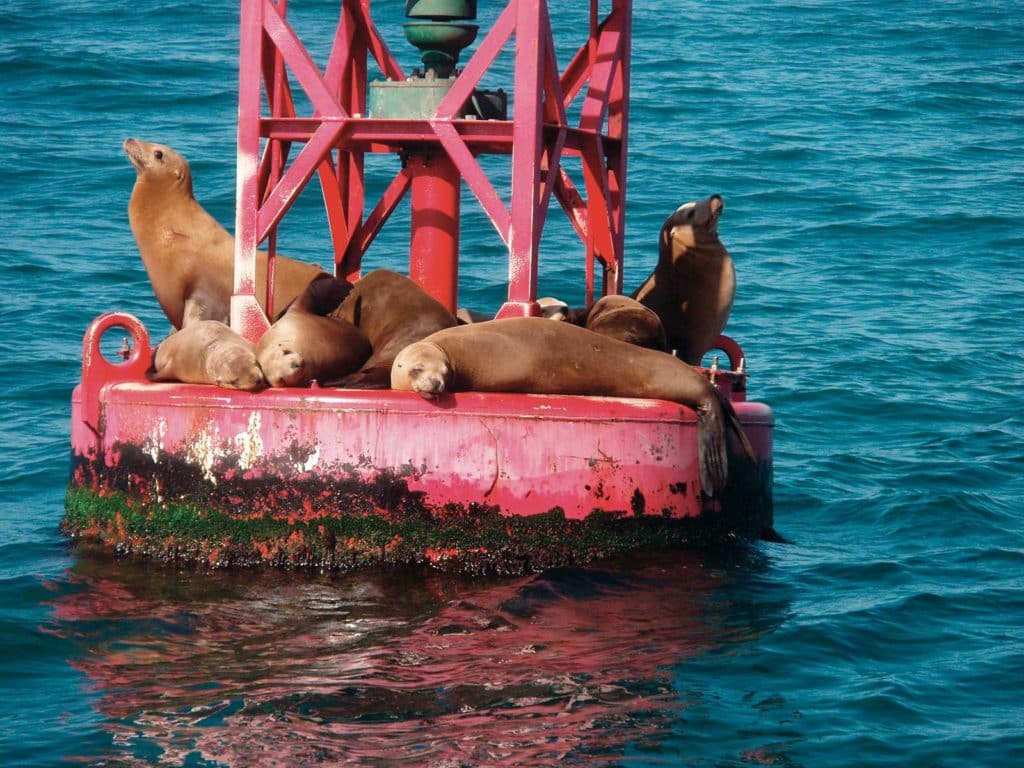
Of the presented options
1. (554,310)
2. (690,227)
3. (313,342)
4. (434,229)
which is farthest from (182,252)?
(690,227)

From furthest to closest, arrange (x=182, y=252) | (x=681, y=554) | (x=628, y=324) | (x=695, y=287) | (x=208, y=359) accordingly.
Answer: (x=695, y=287) < (x=182, y=252) < (x=628, y=324) < (x=208, y=359) < (x=681, y=554)

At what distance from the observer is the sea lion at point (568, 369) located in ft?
23.4

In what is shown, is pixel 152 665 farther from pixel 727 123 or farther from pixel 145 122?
pixel 727 123

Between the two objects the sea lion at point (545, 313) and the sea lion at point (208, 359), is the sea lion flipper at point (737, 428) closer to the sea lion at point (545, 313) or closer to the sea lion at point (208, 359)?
the sea lion at point (545, 313)

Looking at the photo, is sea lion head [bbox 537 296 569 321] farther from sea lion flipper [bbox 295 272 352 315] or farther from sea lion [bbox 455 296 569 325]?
sea lion flipper [bbox 295 272 352 315]

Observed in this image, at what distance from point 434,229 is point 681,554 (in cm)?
241

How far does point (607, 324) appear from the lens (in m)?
7.89

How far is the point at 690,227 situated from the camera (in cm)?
920

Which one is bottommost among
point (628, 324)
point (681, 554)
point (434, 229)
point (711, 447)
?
point (681, 554)

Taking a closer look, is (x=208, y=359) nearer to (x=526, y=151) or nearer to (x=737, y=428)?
(x=526, y=151)

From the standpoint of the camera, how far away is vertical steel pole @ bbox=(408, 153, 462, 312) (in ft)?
28.0

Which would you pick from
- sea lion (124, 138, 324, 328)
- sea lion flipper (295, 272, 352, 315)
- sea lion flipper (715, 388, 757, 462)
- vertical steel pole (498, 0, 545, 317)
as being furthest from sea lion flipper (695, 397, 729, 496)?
sea lion (124, 138, 324, 328)

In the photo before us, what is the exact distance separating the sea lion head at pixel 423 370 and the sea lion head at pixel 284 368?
1.37 ft

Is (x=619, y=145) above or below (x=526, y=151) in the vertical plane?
above
